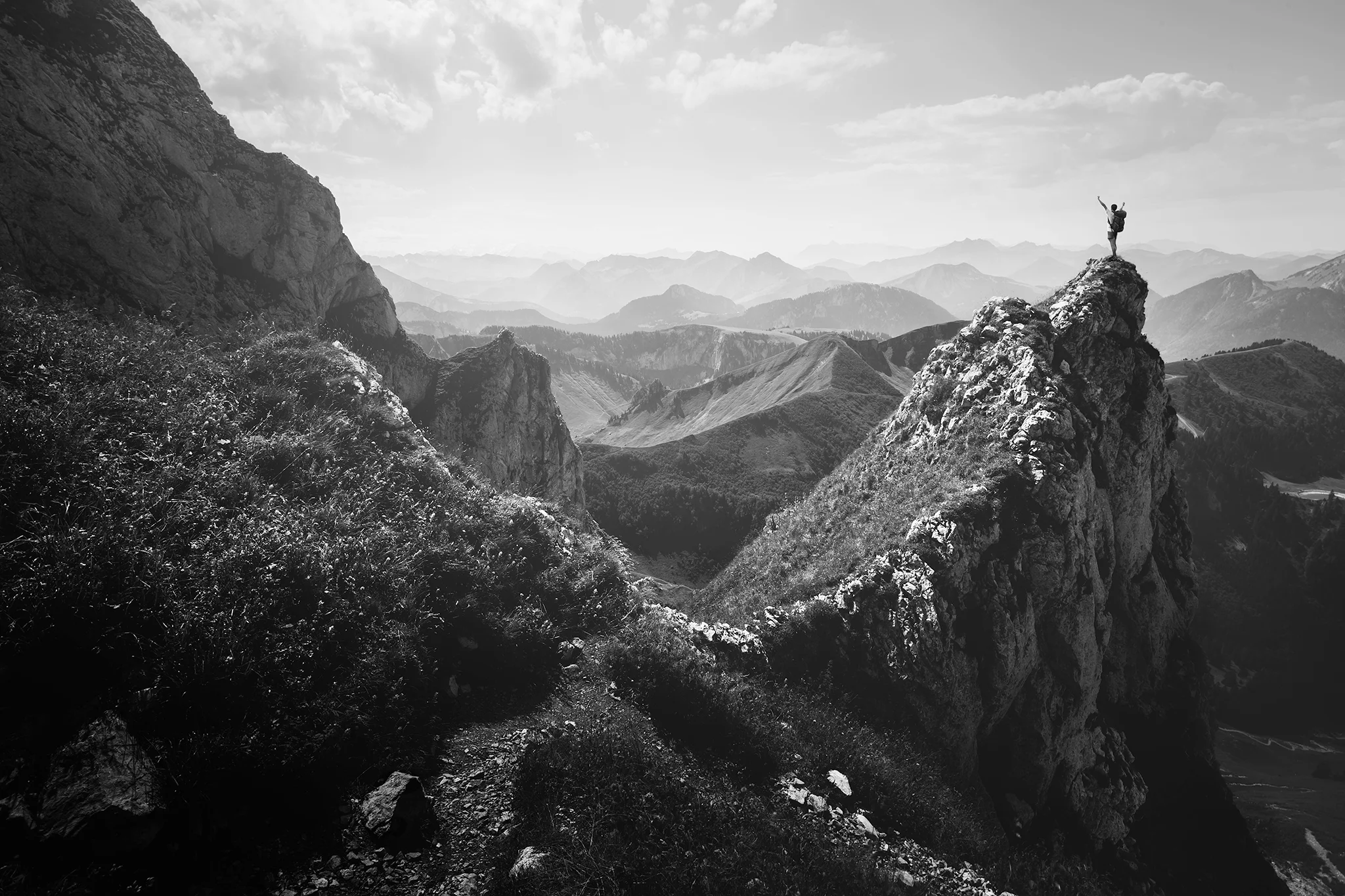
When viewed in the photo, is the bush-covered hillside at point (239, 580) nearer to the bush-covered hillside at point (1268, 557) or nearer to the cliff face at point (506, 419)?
the cliff face at point (506, 419)

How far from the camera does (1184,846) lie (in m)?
24.2

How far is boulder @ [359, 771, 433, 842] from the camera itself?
810cm

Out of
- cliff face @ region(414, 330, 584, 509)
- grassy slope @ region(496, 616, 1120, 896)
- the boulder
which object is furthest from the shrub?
cliff face @ region(414, 330, 584, 509)

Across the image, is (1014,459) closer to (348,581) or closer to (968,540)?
(968,540)

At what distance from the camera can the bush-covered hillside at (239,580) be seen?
759cm

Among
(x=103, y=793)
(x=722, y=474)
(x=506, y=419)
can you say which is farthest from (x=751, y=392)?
(x=103, y=793)

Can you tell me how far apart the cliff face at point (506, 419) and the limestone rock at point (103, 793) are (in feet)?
122

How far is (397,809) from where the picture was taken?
8305mm

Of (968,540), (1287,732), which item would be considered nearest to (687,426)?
(1287,732)

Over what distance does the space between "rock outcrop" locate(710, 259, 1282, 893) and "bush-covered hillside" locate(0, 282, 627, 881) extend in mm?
10717

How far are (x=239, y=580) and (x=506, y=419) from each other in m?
48.5

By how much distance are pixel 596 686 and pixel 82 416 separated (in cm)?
1189

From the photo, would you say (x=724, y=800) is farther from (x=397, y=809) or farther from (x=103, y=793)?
(x=103, y=793)

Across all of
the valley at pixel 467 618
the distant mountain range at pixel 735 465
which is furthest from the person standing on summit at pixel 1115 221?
the distant mountain range at pixel 735 465
